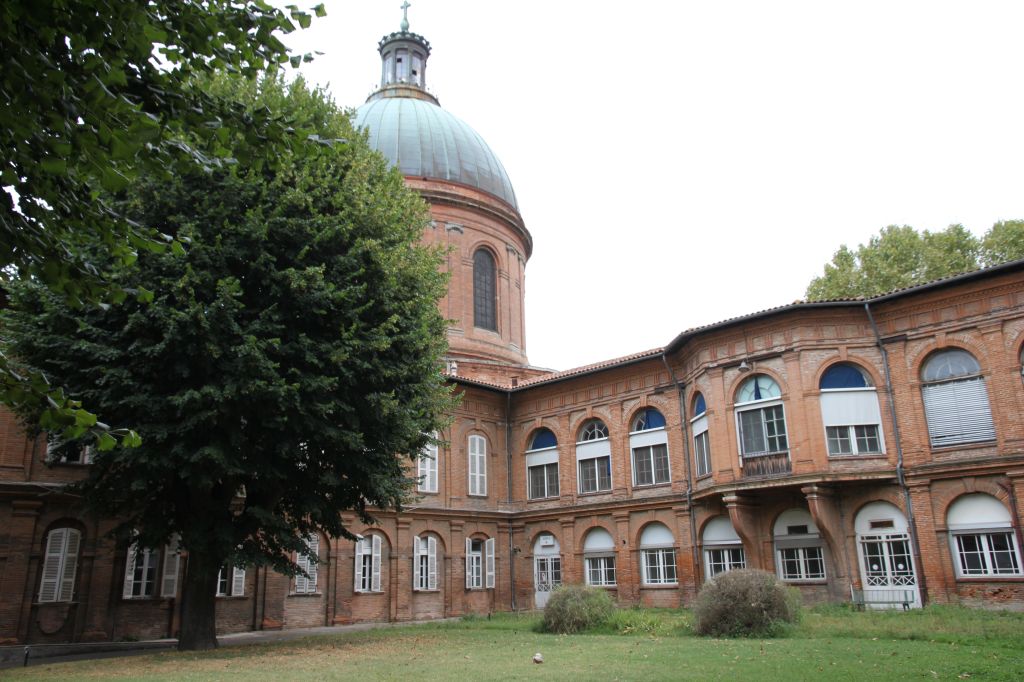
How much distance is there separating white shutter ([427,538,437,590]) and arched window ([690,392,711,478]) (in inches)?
377

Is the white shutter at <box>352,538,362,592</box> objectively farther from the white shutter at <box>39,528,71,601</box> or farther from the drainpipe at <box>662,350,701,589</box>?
the drainpipe at <box>662,350,701,589</box>

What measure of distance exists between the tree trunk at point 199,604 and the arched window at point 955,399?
720 inches

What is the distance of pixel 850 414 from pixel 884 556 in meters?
3.85

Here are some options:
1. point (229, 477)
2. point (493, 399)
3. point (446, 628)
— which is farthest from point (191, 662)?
point (493, 399)

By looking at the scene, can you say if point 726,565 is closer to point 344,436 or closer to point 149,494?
point 344,436

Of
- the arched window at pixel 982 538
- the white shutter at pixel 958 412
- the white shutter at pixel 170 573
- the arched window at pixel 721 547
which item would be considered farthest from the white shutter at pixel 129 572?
the white shutter at pixel 958 412

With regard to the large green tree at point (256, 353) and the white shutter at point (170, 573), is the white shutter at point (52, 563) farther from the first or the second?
the large green tree at point (256, 353)

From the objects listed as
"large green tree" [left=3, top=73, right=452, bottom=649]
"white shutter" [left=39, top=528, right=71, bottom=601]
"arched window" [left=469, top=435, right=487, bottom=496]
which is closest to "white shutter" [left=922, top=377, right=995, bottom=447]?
"large green tree" [left=3, top=73, right=452, bottom=649]

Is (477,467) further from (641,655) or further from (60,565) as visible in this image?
(641,655)

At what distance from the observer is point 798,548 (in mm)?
22656

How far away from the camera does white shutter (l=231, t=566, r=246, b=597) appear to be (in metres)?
22.9

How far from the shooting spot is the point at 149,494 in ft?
53.3

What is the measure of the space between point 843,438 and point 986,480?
11.6ft

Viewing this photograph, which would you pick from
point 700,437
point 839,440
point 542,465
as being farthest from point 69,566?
point 839,440
